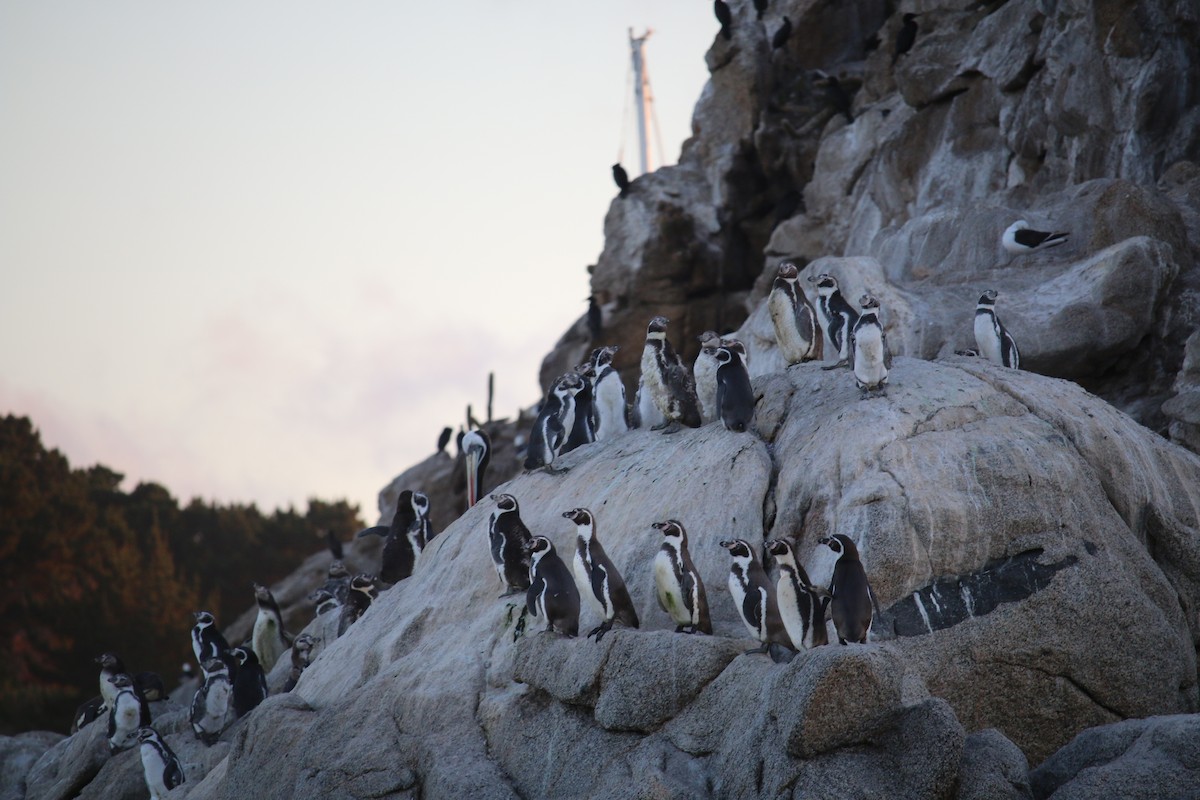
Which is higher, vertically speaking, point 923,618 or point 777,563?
point 777,563

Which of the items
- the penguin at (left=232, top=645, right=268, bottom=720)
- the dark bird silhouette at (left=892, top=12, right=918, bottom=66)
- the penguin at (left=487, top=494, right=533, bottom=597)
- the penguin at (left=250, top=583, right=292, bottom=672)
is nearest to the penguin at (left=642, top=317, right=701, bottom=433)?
→ the penguin at (left=487, top=494, right=533, bottom=597)

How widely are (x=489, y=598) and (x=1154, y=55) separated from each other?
48.7 ft

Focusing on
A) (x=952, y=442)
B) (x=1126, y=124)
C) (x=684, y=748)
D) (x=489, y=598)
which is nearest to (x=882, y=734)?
→ (x=684, y=748)

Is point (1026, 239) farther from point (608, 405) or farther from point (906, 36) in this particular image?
point (906, 36)

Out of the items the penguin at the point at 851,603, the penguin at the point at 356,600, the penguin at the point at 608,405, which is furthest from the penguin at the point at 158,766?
the penguin at the point at 851,603

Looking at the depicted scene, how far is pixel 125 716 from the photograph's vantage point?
1688 cm

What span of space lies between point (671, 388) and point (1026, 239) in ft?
24.3

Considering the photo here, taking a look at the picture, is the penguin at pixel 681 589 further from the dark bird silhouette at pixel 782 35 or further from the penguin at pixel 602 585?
the dark bird silhouette at pixel 782 35

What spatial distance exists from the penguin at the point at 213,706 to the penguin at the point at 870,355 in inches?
373

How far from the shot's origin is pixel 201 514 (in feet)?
155

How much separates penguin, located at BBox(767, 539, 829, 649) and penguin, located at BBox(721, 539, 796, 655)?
7 centimetres

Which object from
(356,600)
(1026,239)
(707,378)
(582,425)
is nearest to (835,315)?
(707,378)

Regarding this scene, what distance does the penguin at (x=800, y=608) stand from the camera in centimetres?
941

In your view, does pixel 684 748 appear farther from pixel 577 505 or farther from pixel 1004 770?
pixel 577 505
